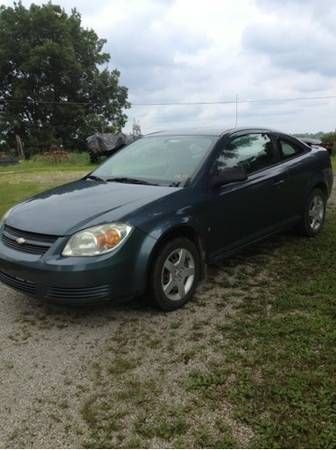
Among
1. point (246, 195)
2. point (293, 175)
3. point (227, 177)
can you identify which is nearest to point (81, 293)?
point (227, 177)

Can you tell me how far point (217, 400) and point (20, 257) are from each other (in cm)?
183

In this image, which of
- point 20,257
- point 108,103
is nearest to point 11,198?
point 20,257

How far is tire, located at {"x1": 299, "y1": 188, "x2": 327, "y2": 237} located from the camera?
5.44 metres

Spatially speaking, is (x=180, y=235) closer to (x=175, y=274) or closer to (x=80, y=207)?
(x=175, y=274)

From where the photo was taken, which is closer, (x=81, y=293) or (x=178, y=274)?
(x=81, y=293)

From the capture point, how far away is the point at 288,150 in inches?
206

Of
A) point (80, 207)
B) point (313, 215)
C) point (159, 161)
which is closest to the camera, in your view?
point (80, 207)

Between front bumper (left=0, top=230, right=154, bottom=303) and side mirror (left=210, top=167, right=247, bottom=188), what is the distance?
38.3 inches

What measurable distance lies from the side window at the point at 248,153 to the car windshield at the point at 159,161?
20 cm

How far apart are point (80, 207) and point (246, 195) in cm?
172

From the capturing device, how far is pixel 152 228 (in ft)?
11.1

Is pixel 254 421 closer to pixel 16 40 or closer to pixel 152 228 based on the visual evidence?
pixel 152 228

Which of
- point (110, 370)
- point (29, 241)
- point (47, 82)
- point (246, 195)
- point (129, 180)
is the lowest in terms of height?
point (110, 370)

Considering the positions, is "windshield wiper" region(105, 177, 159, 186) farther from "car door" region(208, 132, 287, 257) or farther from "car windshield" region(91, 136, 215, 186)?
"car door" region(208, 132, 287, 257)
